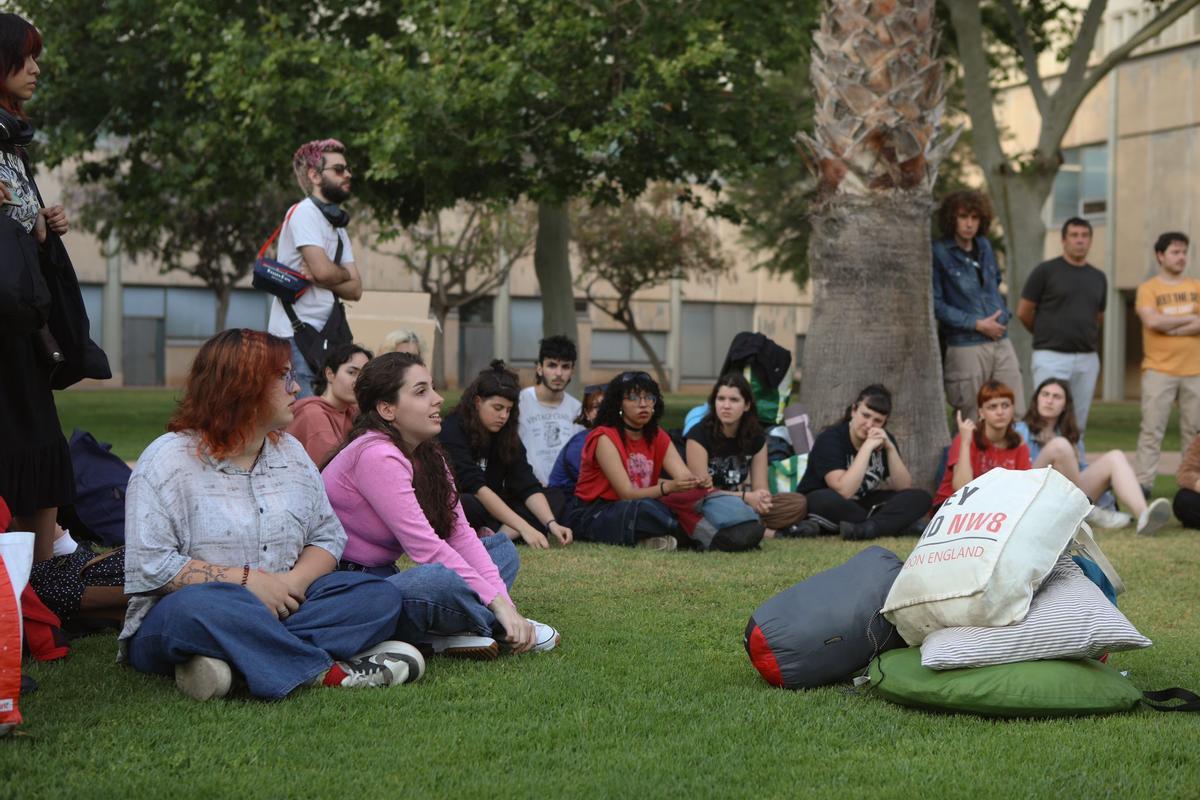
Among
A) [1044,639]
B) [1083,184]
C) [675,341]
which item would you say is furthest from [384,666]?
[675,341]

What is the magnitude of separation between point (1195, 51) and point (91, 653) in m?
36.6

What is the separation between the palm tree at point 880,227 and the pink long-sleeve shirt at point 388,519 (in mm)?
5729

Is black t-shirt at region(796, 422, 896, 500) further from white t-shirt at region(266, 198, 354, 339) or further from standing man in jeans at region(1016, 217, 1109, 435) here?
white t-shirt at region(266, 198, 354, 339)

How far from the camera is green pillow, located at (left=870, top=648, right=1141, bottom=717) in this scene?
4.40m

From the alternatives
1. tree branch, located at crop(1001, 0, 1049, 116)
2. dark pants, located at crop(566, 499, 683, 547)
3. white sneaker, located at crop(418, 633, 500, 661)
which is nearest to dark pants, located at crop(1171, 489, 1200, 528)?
dark pants, located at crop(566, 499, 683, 547)

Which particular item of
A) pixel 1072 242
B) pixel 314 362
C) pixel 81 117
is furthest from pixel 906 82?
pixel 81 117

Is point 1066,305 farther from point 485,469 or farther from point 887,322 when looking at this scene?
point 485,469

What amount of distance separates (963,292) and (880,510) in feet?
7.98

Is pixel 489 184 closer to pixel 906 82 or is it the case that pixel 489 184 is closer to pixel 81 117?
pixel 81 117

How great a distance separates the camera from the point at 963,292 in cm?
1111

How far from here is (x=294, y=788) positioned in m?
3.68

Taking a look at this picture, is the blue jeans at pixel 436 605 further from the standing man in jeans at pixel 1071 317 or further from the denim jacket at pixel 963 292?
the standing man in jeans at pixel 1071 317

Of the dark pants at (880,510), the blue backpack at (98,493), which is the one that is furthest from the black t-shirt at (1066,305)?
the blue backpack at (98,493)

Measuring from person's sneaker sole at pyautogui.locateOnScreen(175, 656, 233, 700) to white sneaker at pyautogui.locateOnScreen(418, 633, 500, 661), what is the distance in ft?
2.88
